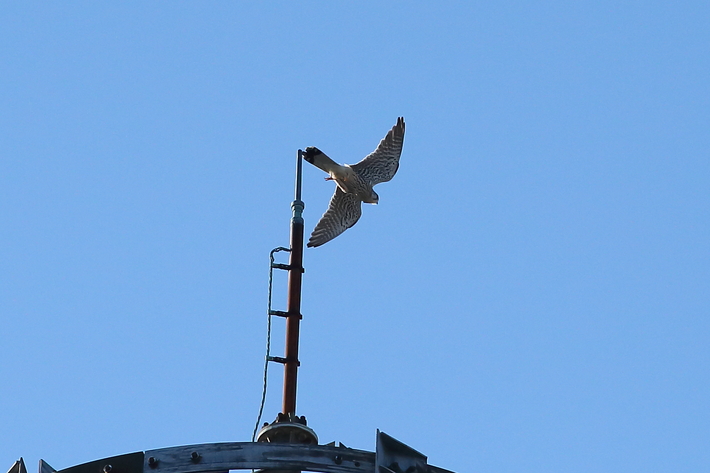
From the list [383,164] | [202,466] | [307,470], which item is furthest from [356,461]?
[383,164]

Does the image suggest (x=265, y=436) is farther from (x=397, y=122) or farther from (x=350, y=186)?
(x=397, y=122)

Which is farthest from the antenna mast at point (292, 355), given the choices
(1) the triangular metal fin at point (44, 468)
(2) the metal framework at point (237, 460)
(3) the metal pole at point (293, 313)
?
(1) the triangular metal fin at point (44, 468)

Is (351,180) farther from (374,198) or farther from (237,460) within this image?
(237,460)

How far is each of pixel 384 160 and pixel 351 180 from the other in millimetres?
1318

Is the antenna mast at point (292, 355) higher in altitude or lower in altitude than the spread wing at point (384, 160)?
lower

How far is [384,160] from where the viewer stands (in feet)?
64.4

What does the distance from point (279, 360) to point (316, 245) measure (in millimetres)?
3307

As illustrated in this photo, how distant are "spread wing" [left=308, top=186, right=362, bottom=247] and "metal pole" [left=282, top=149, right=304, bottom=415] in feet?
6.17

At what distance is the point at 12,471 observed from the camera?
1169 centimetres

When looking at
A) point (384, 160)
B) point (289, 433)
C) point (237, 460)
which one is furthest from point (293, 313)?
point (384, 160)

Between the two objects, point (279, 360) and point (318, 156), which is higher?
point (318, 156)

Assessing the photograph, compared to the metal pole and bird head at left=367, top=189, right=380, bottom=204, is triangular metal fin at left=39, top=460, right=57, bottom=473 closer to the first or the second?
the metal pole

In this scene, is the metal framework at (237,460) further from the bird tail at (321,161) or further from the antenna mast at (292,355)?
the bird tail at (321,161)

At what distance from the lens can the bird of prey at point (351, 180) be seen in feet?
57.8
